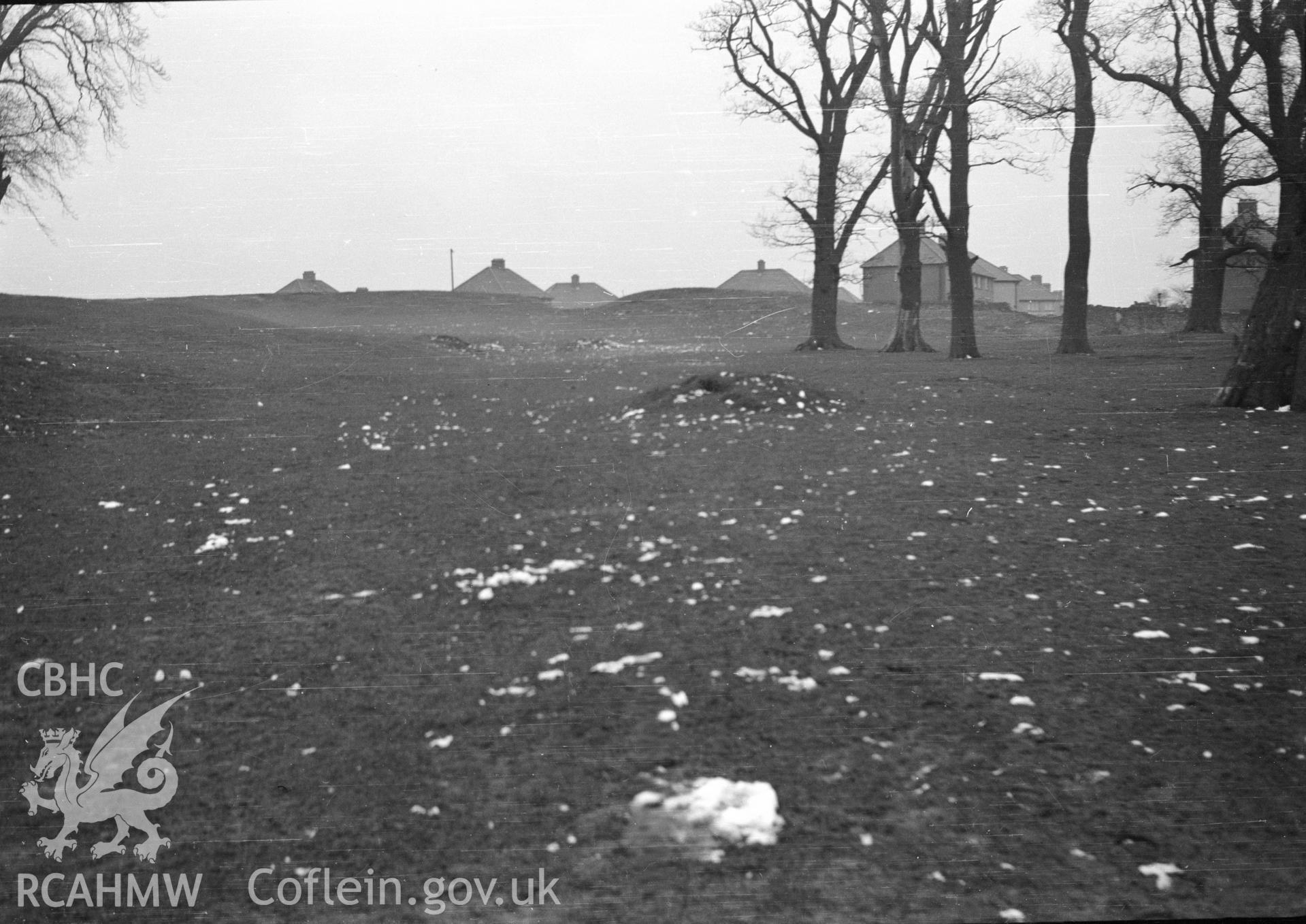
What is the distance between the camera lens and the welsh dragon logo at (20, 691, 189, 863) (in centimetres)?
108

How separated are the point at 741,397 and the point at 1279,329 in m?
2.49

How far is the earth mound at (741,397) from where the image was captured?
4.04 m

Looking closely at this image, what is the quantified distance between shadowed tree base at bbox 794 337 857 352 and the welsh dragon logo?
4.51 m

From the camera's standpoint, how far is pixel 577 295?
2.37 metres

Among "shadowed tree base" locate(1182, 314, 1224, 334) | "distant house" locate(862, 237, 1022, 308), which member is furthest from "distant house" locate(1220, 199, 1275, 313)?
"distant house" locate(862, 237, 1022, 308)

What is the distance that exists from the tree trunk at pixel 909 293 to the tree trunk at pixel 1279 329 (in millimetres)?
3318

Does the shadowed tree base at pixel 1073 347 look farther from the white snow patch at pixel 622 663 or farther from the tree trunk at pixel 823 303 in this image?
the white snow patch at pixel 622 663

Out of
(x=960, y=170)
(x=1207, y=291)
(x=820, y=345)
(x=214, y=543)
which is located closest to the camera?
(x=214, y=543)

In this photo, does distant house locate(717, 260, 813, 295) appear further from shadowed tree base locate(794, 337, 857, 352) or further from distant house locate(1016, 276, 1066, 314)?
shadowed tree base locate(794, 337, 857, 352)

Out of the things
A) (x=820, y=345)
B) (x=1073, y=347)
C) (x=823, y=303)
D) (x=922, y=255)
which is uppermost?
(x=922, y=255)

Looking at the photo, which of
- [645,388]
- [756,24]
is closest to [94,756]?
[645,388]

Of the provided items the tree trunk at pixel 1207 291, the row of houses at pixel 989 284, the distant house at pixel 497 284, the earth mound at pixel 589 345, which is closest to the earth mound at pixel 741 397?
the earth mound at pixel 589 345

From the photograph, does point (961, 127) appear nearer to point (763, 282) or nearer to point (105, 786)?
point (763, 282)

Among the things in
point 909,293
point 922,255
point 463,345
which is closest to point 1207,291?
point 463,345
